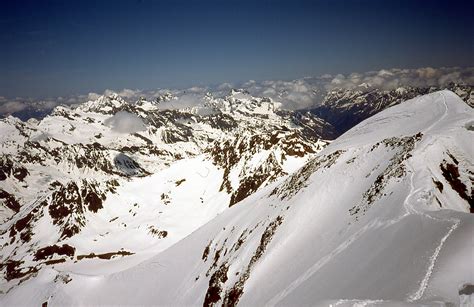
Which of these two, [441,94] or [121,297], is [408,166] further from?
[121,297]

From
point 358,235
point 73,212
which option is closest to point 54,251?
point 73,212

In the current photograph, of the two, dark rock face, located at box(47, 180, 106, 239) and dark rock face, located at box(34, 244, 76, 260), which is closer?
dark rock face, located at box(34, 244, 76, 260)

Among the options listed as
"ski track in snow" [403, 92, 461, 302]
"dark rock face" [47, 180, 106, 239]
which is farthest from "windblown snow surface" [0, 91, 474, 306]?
"dark rock face" [47, 180, 106, 239]

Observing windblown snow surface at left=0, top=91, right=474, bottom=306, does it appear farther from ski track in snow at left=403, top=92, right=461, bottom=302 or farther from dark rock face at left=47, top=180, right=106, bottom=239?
dark rock face at left=47, top=180, right=106, bottom=239

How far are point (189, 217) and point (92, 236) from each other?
175 feet

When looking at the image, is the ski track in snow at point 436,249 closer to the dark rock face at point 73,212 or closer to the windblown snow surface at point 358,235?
the windblown snow surface at point 358,235

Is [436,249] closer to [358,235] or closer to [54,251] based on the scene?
[358,235]

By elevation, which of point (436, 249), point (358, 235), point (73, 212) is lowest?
point (73, 212)

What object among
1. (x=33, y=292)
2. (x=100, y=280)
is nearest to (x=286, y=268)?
(x=100, y=280)

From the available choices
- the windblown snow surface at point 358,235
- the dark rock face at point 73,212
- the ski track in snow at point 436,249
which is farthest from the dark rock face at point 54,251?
the ski track in snow at point 436,249

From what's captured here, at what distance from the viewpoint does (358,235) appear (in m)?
32.3

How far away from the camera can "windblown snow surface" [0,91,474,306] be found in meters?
21.2

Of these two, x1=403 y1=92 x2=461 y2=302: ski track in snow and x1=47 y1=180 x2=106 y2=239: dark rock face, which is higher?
x1=403 y1=92 x2=461 y2=302: ski track in snow

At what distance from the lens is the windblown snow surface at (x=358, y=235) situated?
2117 centimetres
